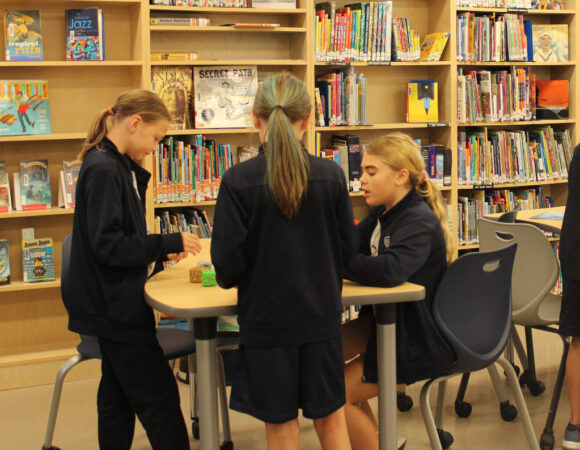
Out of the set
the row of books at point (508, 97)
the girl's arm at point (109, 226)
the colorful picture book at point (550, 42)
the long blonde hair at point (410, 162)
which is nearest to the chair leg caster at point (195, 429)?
the girl's arm at point (109, 226)

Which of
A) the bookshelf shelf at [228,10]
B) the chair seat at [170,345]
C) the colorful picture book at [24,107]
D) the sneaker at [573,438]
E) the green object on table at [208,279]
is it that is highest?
the bookshelf shelf at [228,10]

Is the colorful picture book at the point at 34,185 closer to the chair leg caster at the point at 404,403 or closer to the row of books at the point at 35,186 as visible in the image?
the row of books at the point at 35,186

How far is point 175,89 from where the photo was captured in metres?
4.02

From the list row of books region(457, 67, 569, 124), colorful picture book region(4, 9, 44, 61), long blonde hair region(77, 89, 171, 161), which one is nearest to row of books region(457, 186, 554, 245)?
row of books region(457, 67, 569, 124)

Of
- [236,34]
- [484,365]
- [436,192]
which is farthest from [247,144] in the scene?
[484,365]

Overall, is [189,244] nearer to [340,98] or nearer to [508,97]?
[340,98]

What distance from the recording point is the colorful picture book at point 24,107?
3723mm

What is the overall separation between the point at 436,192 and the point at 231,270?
91cm

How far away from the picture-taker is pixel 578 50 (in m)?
4.83

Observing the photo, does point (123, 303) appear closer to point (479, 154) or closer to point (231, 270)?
point (231, 270)

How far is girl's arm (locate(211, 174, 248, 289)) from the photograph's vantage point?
1.84 metres

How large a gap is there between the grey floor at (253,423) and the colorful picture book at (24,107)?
1322 millimetres

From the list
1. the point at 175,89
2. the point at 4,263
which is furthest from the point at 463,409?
the point at 4,263

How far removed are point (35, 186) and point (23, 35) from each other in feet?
2.52
